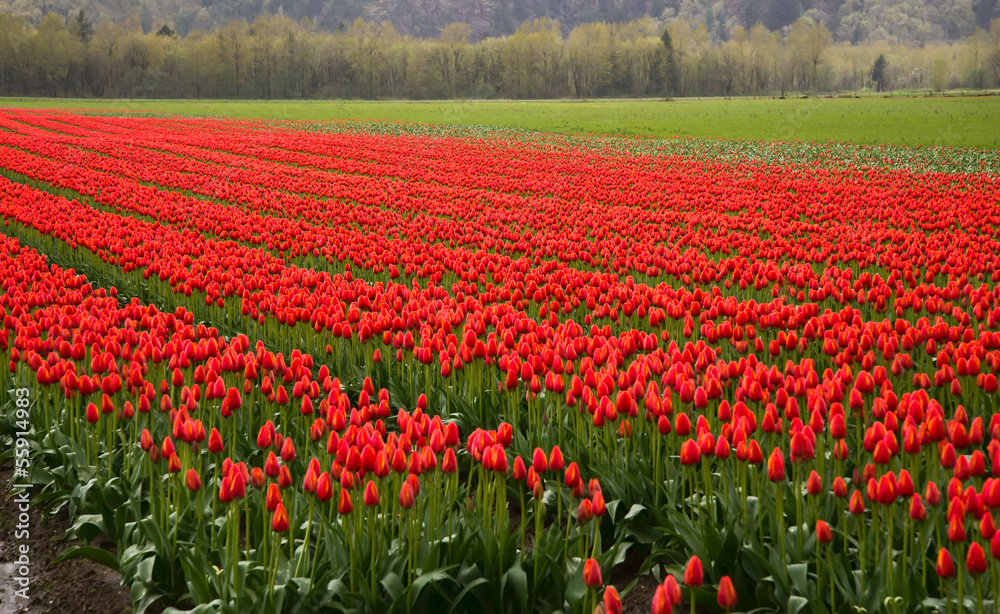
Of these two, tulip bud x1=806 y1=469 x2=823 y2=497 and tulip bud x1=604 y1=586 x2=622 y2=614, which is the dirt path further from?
tulip bud x1=806 y1=469 x2=823 y2=497

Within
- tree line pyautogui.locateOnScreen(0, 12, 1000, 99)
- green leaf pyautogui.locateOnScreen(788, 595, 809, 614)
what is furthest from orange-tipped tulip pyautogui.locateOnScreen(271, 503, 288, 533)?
tree line pyautogui.locateOnScreen(0, 12, 1000, 99)

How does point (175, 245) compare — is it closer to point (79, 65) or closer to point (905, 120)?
point (905, 120)

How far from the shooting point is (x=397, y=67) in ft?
429

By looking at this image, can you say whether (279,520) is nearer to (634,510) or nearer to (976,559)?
(634,510)

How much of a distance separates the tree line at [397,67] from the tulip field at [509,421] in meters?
121

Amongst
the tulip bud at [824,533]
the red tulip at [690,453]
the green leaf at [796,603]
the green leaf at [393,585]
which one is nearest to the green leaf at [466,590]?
the green leaf at [393,585]

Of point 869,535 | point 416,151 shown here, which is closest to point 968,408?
point 869,535

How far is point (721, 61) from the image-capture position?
143 m

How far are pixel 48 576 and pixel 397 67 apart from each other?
13441 centimetres

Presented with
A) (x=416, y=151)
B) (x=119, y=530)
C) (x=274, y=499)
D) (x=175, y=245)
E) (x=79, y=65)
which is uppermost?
(x=79, y=65)

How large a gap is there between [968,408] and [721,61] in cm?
14984

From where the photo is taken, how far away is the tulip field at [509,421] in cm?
352

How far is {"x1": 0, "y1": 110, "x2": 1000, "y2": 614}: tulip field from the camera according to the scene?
3.52 meters

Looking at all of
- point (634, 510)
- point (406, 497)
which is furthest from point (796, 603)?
point (406, 497)
